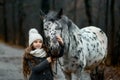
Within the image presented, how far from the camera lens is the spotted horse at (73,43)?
29.6 feet

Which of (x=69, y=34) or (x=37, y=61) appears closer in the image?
(x=37, y=61)

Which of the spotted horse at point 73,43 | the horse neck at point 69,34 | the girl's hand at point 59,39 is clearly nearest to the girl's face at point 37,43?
the spotted horse at point 73,43

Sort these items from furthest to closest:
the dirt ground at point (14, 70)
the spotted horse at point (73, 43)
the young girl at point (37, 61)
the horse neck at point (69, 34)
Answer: the dirt ground at point (14, 70)
the horse neck at point (69, 34)
the spotted horse at point (73, 43)
the young girl at point (37, 61)

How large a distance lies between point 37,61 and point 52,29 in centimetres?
58

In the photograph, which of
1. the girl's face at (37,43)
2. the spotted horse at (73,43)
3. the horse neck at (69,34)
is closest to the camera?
the girl's face at (37,43)

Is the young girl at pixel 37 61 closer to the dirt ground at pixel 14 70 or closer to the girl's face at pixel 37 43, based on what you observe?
the girl's face at pixel 37 43

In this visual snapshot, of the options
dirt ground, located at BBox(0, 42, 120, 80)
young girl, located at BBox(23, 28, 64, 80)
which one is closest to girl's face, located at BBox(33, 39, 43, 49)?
young girl, located at BBox(23, 28, 64, 80)

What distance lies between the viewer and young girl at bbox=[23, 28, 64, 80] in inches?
341

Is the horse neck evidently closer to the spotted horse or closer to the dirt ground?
the spotted horse

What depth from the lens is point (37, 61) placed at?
29.1 ft

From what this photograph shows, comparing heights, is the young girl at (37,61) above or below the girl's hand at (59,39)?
below

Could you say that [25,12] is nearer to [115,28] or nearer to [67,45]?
[115,28]

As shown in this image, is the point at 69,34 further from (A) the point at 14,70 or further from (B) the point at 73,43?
(A) the point at 14,70

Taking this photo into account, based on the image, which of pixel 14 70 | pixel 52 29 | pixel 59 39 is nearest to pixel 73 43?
pixel 52 29
